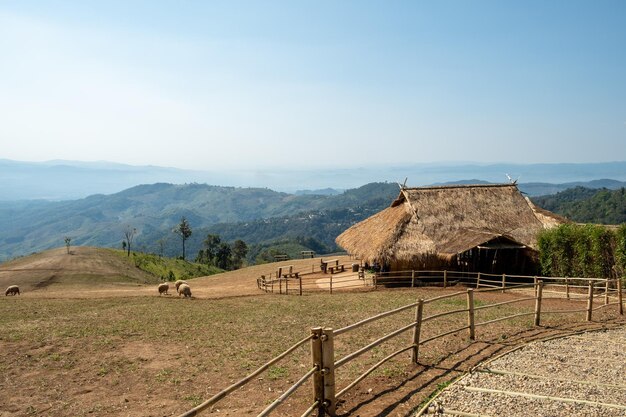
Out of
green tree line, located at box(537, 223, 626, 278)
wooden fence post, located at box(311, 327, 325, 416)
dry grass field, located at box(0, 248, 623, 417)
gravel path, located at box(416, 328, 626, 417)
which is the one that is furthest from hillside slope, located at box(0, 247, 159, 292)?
gravel path, located at box(416, 328, 626, 417)

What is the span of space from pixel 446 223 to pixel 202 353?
64.7ft

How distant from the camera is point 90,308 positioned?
18.7 metres

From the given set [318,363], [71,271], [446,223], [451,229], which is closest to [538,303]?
[318,363]

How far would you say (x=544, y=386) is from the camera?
7055mm

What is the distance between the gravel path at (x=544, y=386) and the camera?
624 centimetres

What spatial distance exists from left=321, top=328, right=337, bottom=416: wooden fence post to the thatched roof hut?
18459mm

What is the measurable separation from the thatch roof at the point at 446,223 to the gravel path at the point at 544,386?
15183 mm

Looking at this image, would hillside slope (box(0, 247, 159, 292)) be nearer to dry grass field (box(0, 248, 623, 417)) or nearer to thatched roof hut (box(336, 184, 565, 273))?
dry grass field (box(0, 248, 623, 417))

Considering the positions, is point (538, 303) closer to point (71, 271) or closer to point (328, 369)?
point (328, 369)

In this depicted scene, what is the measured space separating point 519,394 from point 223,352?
6819 mm

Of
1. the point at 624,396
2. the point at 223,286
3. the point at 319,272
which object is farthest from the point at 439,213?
the point at 624,396

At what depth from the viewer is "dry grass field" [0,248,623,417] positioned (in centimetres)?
756

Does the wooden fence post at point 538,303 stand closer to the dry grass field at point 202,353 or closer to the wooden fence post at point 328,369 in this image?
the dry grass field at point 202,353

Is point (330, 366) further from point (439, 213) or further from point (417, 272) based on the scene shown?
point (439, 213)
